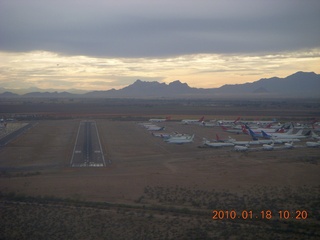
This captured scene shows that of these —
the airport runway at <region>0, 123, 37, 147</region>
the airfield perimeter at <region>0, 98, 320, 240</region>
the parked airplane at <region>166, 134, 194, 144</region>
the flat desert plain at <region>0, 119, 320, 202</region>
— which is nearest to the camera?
the airfield perimeter at <region>0, 98, 320, 240</region>

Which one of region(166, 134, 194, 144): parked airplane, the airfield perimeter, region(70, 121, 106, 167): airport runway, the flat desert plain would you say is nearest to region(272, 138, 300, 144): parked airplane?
the flat desert plain

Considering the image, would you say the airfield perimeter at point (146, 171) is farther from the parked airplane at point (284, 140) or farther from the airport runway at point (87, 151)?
the parked airplane at point (284, 140)

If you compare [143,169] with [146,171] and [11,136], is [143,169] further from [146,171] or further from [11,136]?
[11,136]

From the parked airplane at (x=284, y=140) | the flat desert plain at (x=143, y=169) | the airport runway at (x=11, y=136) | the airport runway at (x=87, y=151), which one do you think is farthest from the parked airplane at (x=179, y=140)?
the airport runway at (x=11, y=136)

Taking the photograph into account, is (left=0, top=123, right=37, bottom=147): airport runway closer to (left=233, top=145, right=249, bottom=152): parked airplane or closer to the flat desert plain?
the flat desert plain

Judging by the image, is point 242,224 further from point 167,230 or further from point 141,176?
point 141,176

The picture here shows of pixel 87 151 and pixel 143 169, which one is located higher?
pixel 87 151

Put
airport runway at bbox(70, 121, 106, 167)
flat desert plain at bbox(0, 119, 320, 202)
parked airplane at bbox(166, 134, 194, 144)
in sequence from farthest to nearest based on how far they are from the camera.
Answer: parked airplane at bbox(166, 134, 194, 144), airport runway at bbox(70, 121, 106, 167), flat desert plain at bbox(0, 119, 320, 202)

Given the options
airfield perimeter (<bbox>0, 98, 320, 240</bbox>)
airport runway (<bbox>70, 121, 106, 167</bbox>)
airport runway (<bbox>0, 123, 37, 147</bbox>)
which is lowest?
airfield perimeter (<bbox>0, 98, 320, 240</bbox>)

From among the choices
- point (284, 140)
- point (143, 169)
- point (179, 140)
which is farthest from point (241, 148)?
point (143, 169)

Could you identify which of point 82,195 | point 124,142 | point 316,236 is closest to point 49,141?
point 124,142
